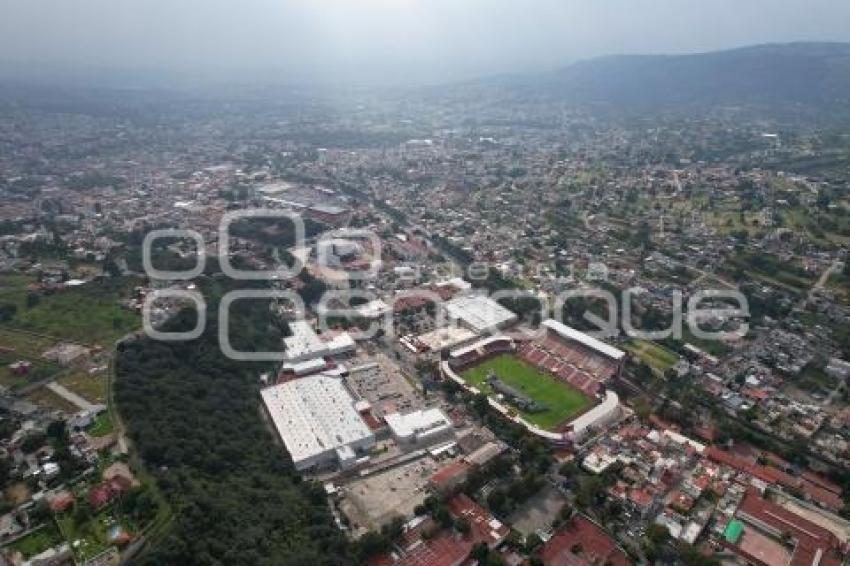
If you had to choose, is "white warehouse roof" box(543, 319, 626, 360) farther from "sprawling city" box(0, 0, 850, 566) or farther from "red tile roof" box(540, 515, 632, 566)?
"red tile roof" box(540, 515, 632, 566)

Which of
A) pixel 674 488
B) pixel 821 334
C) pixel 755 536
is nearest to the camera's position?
pixel 755 536

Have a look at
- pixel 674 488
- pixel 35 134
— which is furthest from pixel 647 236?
pixel 35 134

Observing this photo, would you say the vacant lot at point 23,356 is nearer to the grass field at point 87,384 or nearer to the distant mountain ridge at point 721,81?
the grass field at point 87,384

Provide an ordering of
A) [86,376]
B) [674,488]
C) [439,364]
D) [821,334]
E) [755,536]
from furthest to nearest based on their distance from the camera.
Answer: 1. [821,334]
2. [439,364]
3. [86,376]
4. [674,488]
5. [755,536]

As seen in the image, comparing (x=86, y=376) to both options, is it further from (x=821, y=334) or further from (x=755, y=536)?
(x=821, y=334)

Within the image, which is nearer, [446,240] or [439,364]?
[439,364]
